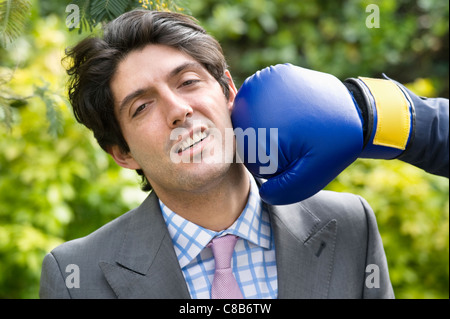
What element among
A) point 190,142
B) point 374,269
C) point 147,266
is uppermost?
point 190,142

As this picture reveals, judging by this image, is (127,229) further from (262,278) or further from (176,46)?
(176,46)

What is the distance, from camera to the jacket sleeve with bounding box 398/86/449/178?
5.77 feet

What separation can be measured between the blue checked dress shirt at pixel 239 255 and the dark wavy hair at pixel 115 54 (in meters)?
0.39

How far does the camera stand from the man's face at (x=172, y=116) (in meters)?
1.70

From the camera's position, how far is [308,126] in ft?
5.29

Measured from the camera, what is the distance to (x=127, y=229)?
1.90 metres

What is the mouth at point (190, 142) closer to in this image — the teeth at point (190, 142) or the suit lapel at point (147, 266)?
the teeth at point (190, 142)

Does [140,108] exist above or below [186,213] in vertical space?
above

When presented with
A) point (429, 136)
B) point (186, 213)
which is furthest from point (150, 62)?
point (429, 136)

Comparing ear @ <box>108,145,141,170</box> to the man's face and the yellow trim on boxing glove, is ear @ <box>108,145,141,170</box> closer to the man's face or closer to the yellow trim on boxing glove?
the man's face

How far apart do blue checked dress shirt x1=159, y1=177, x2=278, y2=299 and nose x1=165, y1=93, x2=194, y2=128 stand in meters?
0.35

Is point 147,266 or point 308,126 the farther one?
point 147,266

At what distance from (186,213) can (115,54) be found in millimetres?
584

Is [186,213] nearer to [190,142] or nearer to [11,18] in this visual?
[190,142]
